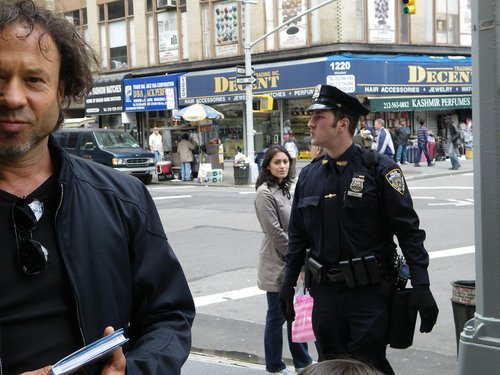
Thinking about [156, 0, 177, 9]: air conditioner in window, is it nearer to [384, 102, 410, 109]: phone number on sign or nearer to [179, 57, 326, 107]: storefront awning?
[179, 57, 326, 107]: storefront awning

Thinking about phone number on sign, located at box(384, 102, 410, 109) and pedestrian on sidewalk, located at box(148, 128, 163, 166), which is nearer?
pedestrian on sidewalk, located at box(148, 128, 163, 166)

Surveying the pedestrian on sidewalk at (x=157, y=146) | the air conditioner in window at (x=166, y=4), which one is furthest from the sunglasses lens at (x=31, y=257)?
the air conditioner in window at (x=166, y=4)

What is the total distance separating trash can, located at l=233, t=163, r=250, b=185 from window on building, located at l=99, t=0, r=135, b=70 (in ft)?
54.3

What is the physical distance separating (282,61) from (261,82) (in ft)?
4.26

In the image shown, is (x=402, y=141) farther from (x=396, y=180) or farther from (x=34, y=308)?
(x=34, y=308)

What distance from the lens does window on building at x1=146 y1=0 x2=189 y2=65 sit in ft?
113

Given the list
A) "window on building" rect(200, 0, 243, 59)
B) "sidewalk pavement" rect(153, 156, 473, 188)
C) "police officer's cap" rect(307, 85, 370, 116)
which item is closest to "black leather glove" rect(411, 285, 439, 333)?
"police officer's cap" rect(307, 85, 370, 116)

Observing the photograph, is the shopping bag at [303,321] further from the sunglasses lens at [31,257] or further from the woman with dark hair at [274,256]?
the sunglasses lens at [31,257]

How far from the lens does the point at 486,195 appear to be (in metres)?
3.64

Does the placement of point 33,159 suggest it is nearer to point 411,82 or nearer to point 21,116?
point 21,116

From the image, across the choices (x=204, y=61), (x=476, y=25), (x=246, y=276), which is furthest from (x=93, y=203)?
(x=204, y=61)

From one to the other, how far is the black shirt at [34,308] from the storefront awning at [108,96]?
35.9m

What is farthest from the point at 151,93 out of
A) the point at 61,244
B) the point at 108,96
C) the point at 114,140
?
the point at 61,244

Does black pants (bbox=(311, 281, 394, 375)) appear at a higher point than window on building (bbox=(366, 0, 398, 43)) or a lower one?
lower
